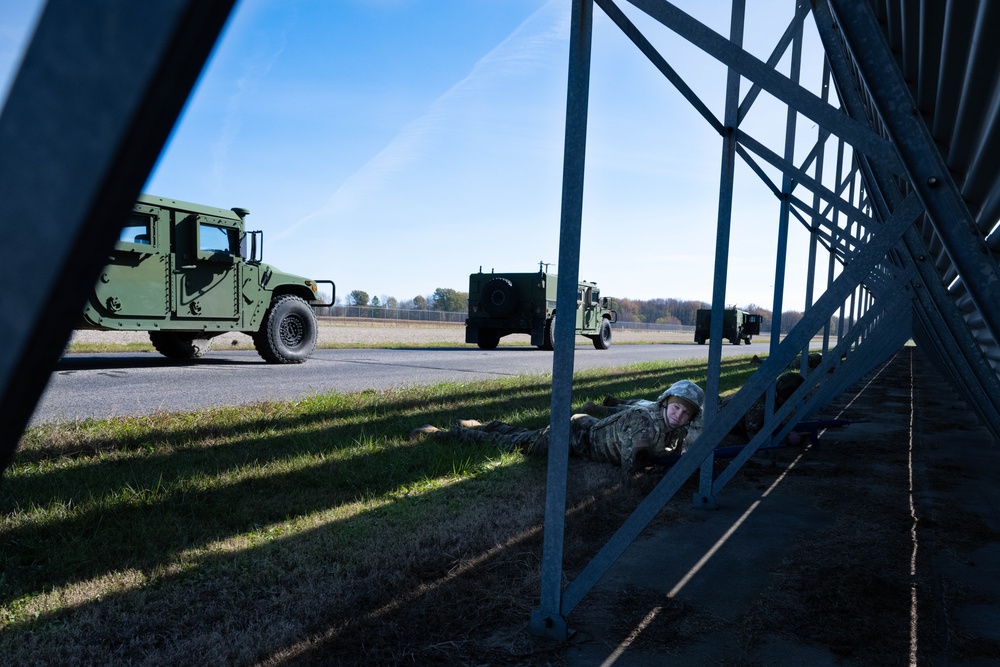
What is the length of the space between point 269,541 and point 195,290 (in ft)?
23.9

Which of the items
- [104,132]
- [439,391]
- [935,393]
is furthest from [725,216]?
[935,393]

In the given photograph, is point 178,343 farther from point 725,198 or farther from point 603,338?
point 603,338

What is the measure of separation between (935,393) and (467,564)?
11.1 m

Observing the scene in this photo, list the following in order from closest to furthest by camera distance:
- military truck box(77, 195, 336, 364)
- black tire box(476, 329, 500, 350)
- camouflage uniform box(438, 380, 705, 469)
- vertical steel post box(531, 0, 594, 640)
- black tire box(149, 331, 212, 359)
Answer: vertical steel post box(531, 0, 594, 640)
camouflage uniform box(438, 380, 705, 469)
military truck box(77, 195, 336, 364)
black tire box(149, 331, 212, 359)
black tire box(476, 329, 500, 350)

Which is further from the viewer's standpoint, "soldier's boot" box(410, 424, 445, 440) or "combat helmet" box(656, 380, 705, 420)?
"soldier's boot" box(410, 424, 445, 440)

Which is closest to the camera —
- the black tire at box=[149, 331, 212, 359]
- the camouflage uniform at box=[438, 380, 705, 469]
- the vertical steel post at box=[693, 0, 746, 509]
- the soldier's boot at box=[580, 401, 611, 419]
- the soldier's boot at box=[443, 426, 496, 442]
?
the vertical steel post at box=[693, 0, 746, 509]

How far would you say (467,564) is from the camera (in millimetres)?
2764

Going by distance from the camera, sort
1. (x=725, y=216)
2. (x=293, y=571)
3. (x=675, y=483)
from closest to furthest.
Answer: (x=675, y=483) → (x=293, y=571) → (x=725, y=216)

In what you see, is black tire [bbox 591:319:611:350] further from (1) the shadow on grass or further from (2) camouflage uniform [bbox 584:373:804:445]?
(1) the shadow on grass

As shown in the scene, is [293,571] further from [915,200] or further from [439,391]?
[439,391]

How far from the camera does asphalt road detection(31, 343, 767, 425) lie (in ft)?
19.9

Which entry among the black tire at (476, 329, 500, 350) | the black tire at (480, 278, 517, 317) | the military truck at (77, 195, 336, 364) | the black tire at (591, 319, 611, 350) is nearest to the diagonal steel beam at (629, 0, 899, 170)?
the military truck at (77, 195, 336, 364)

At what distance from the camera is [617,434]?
4.47m

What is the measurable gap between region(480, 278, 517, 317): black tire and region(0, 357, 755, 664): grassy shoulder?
1307 centimetres
